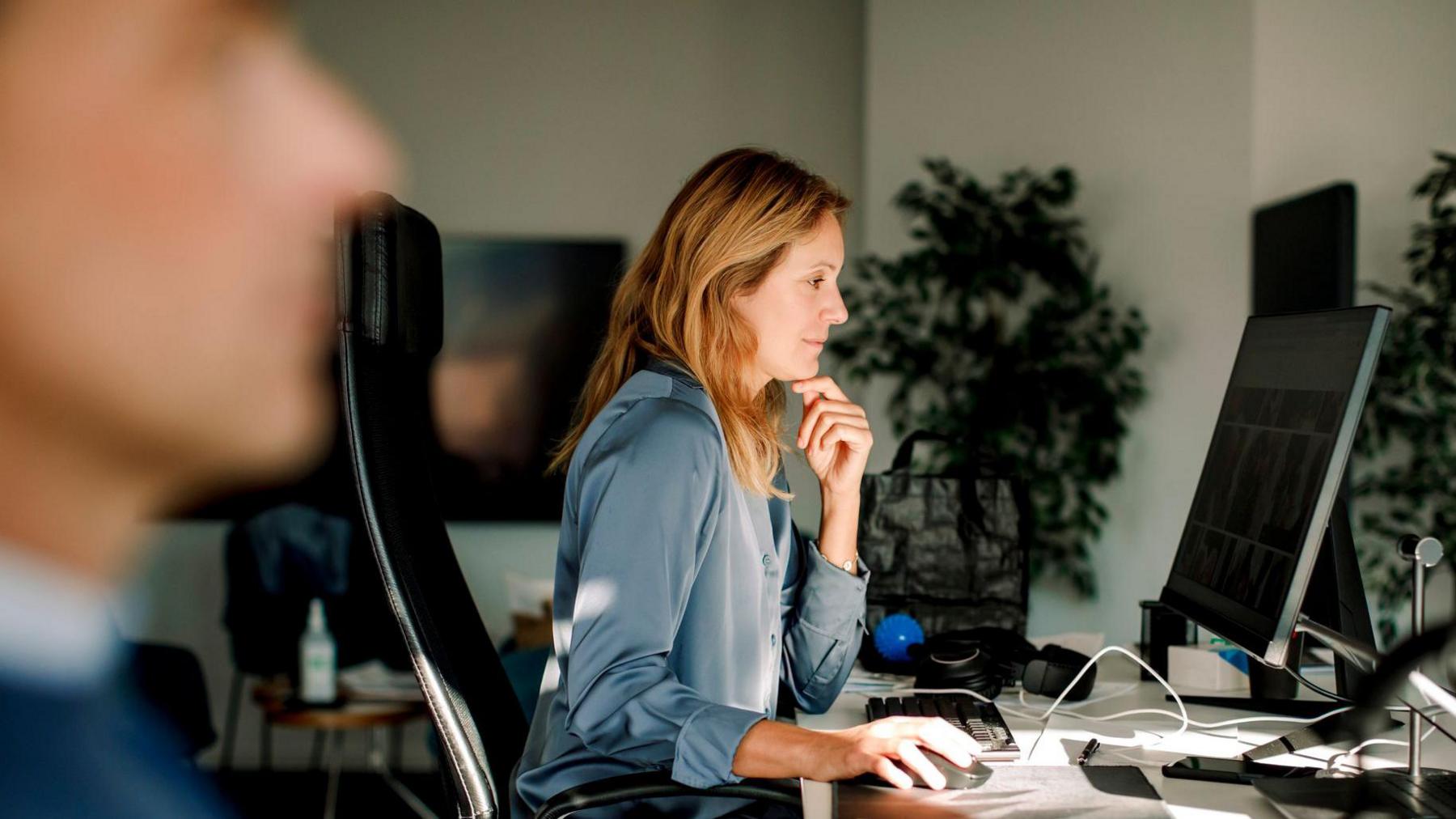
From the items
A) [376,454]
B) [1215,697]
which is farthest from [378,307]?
[1215,697]

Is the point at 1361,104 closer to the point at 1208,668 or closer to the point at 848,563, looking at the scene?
the point at 1208,668

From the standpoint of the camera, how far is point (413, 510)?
1.29 meters

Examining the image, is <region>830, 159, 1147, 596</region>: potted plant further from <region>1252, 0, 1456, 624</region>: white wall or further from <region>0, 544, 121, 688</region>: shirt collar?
<region>0, 544, 121, 688</region>: shirt collar

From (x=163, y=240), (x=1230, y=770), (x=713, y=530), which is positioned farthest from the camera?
(x=163, y=240)

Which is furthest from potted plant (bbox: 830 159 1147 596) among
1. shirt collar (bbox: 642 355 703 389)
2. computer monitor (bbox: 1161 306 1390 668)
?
shirt collar (bbox: 642 355 703 389)

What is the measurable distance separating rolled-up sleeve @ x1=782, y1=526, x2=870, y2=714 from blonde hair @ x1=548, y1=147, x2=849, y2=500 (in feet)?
0.61

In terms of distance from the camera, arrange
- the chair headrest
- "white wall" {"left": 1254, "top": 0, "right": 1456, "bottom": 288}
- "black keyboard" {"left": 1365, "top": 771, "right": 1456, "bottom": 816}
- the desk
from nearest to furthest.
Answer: "black keyboard" {"left": 1365, "top": 771, "right": 1456, "bottom": 816}
the desk
the chair headrest
"white wall" {"left": 1254, "top": 0, "right": 1456, "bottom": 288}

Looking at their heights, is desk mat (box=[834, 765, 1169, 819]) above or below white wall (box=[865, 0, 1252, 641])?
below

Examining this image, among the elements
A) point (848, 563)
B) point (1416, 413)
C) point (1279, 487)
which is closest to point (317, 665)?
point (848, 563)

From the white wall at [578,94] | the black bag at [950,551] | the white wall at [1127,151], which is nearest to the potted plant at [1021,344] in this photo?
the white wall at [1127,151]

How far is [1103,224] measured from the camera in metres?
3.56

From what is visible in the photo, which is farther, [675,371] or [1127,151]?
[1127,151]

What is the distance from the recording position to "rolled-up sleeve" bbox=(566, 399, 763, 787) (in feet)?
3.80

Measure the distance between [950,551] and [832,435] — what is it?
47 cm
